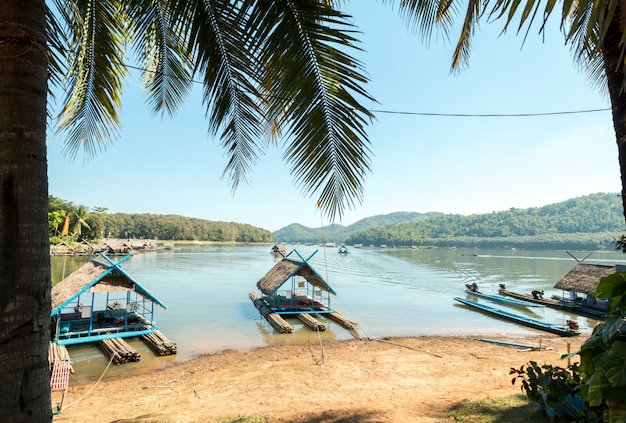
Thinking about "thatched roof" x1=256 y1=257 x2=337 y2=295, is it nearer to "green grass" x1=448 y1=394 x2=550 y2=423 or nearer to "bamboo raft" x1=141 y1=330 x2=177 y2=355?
"bamboo raft" x1=141 y1=330 x2=177 y2=355

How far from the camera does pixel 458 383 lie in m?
7.12

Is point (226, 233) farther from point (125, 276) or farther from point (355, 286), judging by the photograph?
point (125, 276)

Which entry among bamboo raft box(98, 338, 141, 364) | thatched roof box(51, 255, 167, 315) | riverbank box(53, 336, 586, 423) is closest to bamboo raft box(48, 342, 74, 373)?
bamboo raft box(98, 338, 141, 364)

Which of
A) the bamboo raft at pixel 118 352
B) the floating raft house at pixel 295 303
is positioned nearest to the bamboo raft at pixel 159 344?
the bamboo raft at pixel 118 352

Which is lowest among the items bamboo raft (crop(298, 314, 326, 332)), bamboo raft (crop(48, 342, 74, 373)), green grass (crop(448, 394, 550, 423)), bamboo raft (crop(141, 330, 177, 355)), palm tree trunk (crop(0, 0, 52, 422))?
bamboo raft (crop(298, 314, 326, 332))

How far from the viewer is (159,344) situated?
10.3m

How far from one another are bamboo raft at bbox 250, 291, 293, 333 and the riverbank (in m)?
1.80

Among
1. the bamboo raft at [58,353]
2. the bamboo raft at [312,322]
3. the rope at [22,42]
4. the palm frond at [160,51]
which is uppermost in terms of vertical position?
the palm frond at [160,51]

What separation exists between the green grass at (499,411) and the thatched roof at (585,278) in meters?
15.2

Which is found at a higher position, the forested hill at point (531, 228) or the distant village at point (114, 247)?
the forested hill at point (531, 228)

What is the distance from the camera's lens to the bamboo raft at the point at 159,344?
10120 millimetres

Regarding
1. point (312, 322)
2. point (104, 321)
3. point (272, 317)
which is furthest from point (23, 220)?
point (272, 317)

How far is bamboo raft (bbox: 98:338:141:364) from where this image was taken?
368 inches

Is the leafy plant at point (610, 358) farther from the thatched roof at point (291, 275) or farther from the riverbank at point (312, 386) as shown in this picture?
the thatched roof at point (291, 275)
